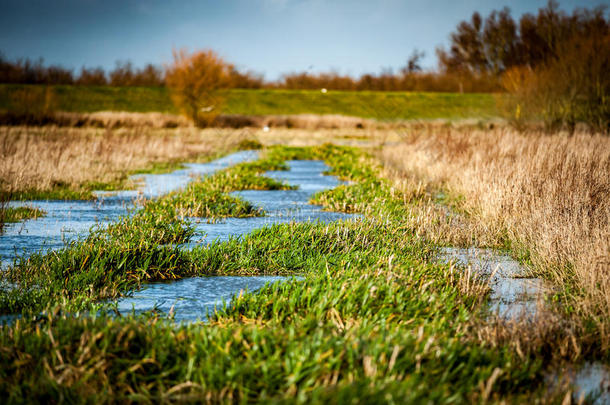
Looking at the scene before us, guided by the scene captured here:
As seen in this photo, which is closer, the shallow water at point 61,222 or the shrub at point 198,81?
the shallow water at point 61,222

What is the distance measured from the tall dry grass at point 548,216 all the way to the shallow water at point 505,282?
18 cm

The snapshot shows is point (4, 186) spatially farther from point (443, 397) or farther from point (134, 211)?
point (443, 397)

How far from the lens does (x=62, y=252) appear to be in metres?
4.89

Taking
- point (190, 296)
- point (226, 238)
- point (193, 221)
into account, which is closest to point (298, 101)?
point (193, 221)

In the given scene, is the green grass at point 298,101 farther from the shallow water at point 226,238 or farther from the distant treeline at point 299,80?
the shallow water at point 226,238

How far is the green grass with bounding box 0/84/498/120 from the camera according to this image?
5509 centimetres

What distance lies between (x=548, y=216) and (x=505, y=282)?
1.44m

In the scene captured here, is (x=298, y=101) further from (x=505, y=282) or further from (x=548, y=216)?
(x=505, y=282)

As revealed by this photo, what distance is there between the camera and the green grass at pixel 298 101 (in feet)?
181

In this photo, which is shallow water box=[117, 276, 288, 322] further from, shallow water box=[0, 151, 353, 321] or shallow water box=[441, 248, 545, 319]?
shallow water box=[441, 248, 545, 319]

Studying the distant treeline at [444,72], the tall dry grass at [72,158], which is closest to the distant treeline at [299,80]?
the distant treeline at [444,72]

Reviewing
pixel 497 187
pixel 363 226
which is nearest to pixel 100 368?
pixel 363 226

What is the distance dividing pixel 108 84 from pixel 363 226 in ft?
202

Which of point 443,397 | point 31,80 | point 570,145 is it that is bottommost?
point 443,397
